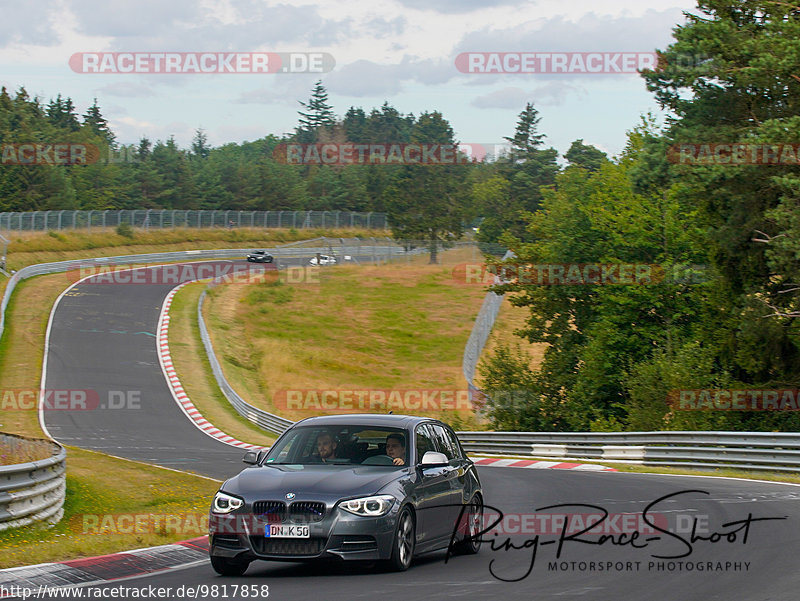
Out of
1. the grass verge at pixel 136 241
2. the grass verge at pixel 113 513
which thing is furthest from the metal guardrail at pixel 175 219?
the grass verge at pixel 113 513

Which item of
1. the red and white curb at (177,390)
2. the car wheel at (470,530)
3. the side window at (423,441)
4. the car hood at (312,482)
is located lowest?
the red and white curb at (177,390)

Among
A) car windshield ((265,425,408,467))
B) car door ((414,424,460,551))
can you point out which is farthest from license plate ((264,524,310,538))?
car door ((414,424,460,551))

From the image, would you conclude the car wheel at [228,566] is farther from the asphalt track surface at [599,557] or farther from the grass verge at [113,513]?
the grass verge at [113,513]

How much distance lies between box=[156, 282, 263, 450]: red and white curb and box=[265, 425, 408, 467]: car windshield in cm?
2062

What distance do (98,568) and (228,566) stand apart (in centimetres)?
132

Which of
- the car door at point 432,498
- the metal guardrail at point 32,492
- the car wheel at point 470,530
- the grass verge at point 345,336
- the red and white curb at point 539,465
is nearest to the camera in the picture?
the car door at point 432,498

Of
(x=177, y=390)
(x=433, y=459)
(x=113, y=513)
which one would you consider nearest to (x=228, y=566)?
(x=433, y=459)

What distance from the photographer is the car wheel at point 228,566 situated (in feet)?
26.2

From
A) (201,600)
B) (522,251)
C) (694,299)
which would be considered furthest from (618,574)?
(522,251)

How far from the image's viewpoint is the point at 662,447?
22.3 m

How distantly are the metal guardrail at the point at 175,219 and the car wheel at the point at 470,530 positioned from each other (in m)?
60.4

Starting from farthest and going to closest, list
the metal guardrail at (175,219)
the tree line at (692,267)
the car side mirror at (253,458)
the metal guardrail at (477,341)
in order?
1. the metal guardrail at (175,219)
2. the metal guardrail at (477,341)
3. the tree line at (692,267)
4. the car side mirror at (253,458)

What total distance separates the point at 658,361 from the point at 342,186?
336 feet

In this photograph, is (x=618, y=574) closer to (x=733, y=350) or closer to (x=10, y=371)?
(x=733, y=350)
